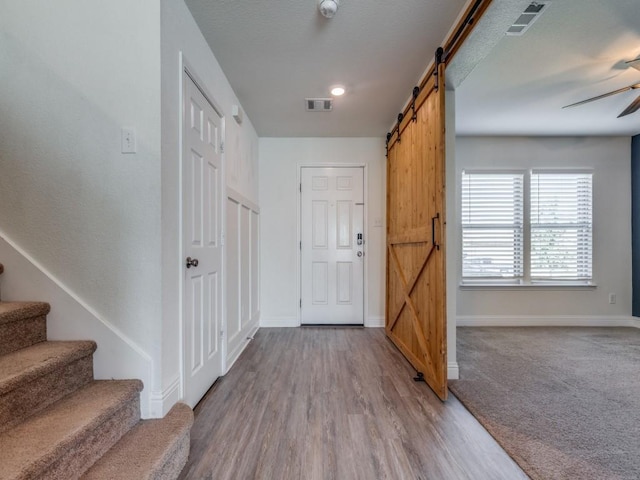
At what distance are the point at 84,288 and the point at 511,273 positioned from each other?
14.6 feet

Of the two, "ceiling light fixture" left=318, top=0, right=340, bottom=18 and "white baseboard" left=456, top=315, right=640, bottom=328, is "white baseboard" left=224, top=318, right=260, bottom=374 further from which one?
"white baseboard" left=456, top=315, right=640, bottom=328

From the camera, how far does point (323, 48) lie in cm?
210

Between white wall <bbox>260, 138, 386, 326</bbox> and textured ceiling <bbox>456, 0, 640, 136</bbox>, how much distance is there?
121 cm

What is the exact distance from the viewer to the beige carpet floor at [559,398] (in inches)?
55.8

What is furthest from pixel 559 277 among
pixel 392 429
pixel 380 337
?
pixel 392 429

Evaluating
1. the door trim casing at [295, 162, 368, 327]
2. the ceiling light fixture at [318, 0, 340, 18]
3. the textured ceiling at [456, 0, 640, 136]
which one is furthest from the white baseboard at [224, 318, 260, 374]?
the textured ceiling at [456, 0, 640, 136]

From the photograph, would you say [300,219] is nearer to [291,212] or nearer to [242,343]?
[291,212]

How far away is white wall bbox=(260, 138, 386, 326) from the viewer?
3.84 metres

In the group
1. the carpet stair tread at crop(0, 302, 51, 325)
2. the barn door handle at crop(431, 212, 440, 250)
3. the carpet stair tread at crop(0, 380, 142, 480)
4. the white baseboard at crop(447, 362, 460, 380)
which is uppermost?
the barn door handle at crop(431, 212, 440, 250)

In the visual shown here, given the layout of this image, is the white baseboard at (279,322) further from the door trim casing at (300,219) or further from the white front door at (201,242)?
the white front door at (201,242)

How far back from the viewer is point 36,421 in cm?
→ 108

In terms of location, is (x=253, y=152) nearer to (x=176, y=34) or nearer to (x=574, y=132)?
(x=176, y=34)

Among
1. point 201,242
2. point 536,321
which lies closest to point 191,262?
point 201,242

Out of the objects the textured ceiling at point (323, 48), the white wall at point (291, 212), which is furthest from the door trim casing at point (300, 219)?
the textured ceiling at point (323, 48)
